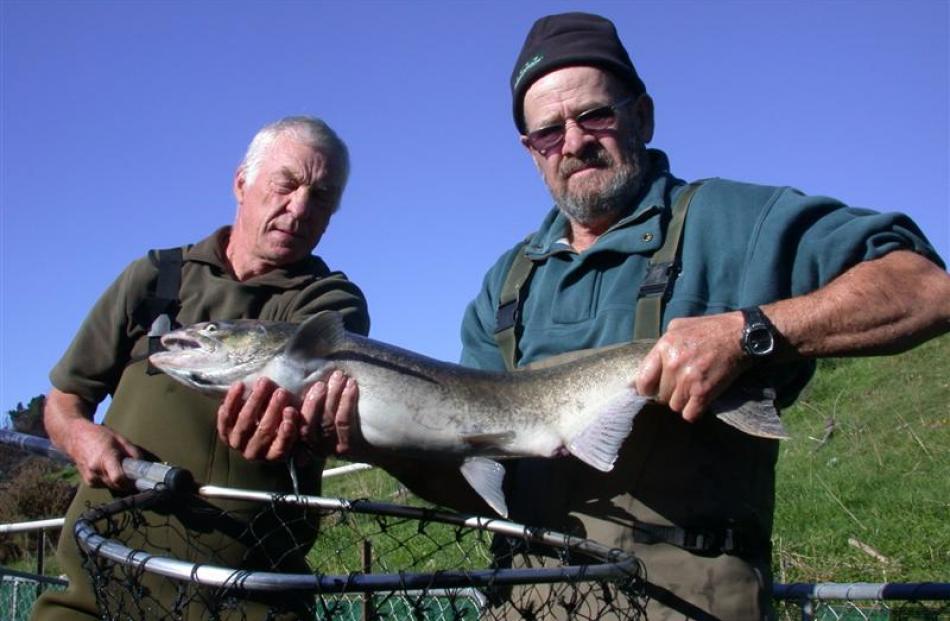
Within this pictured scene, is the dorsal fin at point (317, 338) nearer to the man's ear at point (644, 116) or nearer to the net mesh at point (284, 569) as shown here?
the net mesh at point (284, 569)

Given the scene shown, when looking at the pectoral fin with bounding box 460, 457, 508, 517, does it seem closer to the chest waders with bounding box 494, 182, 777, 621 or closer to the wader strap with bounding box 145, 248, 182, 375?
the chest waders with bounding box 494, 182, 777, 621

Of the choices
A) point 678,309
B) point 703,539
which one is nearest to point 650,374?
point 678,309

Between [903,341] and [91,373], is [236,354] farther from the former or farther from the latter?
[903,341]

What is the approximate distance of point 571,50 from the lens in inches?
161

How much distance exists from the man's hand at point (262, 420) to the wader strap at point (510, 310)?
87 cm

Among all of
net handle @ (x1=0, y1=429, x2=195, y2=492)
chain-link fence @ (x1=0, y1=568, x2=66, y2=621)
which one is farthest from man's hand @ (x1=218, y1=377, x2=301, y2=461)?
chain-link fence @ (x1=0, y1=568, x2=66, y2=621)

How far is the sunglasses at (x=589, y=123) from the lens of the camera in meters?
4.04

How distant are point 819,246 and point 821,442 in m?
9.83

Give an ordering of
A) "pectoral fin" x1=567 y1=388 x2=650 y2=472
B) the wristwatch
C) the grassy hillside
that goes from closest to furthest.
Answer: the wristwatch → "pectoral fin" x1=567 y1=388 x2=650 y2=472 → the grassy hillside

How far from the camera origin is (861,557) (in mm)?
7461

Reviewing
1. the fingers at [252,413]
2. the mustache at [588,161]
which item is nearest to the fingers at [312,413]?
the fingers at [252,413]

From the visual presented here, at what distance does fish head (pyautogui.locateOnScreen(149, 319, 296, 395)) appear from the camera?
12.5 ft

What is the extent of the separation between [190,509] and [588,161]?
6.77 feet

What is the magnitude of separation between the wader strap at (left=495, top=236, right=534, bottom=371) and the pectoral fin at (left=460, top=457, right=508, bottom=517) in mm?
493
